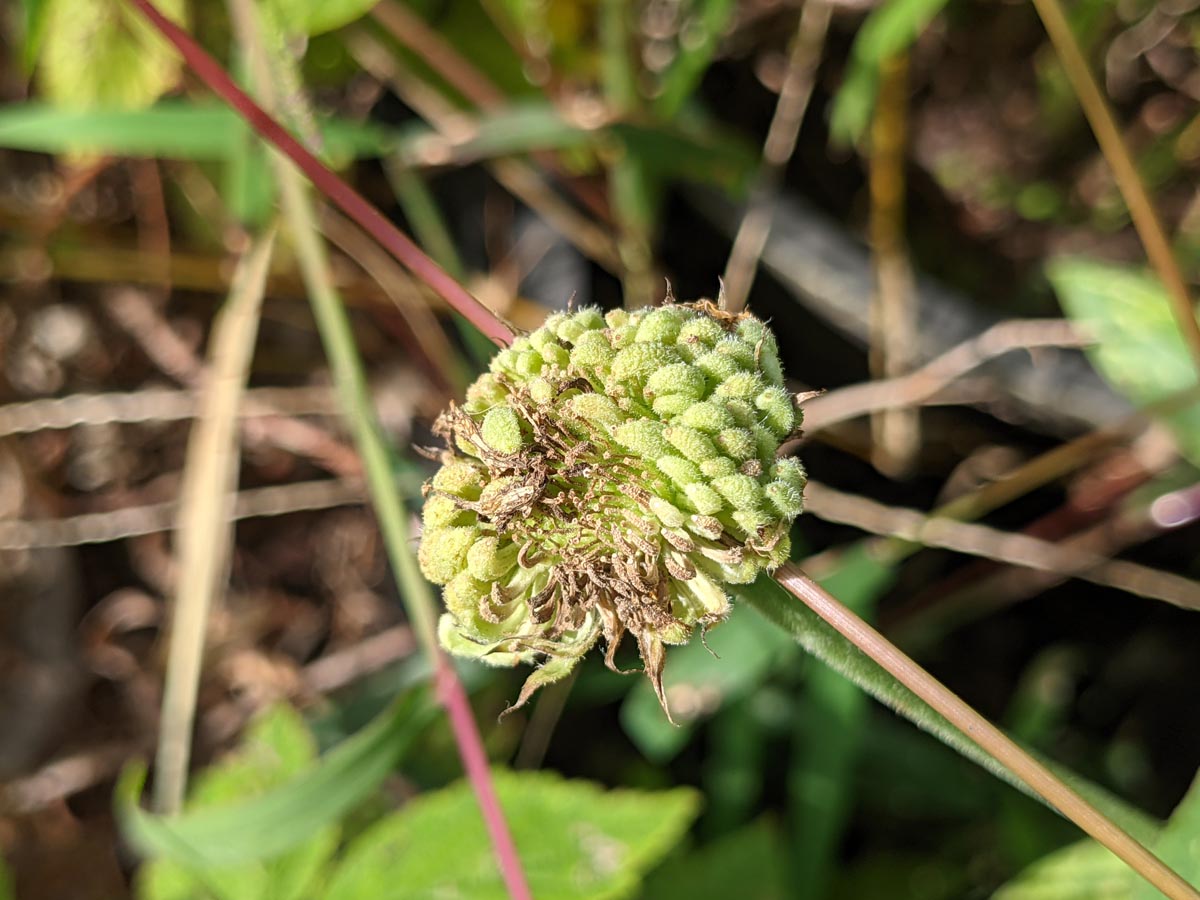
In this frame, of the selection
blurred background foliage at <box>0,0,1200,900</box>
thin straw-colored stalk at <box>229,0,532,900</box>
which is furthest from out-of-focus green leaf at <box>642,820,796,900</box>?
thin straw-colored stalk at <box>229,0,532,900</box>

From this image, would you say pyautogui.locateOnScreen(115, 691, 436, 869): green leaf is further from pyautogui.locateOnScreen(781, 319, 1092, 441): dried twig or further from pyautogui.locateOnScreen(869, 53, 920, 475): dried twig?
pyautogui.locateOnScreen(869, 53, 920, 475): dried twig

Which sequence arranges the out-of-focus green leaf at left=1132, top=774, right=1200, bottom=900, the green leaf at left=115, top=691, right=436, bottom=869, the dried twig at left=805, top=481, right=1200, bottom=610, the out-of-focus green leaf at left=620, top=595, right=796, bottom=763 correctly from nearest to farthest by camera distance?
the out-of-focus green leaf at left=1132, top=774, right=1200, bottom=900 < the green leaf at left=115, top=691, right=436, bottom=869 < the out-of-focus green leaf at left=620, top=595, right=796, bottom=763 < the dried twig at left=805, top=481, right=1200, bottom=610

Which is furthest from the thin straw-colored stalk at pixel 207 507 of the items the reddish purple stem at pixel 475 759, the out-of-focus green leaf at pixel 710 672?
the out-of-focus green leaf at pixel 710 672

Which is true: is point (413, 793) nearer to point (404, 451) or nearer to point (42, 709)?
point (404, 451)

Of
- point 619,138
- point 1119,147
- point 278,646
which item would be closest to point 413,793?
point 278,646

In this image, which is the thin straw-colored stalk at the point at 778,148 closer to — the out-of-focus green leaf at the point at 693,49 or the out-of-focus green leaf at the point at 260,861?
the out-of-focus green leaf at the point at 693,49

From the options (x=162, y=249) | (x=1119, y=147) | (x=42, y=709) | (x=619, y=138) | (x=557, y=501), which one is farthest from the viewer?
(x=42, y=709)
